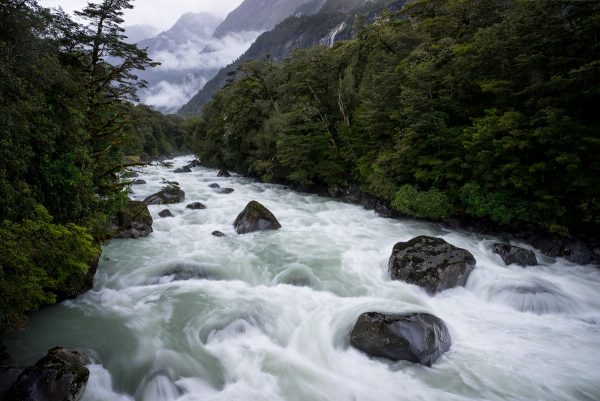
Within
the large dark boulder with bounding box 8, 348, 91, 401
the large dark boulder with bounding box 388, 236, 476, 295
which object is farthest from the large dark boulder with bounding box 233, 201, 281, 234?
the large dark boulder with bounding box 8, 348, 91, 401

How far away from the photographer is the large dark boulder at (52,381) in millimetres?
5793

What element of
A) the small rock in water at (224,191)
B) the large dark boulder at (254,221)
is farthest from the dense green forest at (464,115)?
the large dark boulder at (254,221)

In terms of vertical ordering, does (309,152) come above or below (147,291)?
above

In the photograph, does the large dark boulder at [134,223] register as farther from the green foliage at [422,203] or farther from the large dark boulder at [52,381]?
the green foliage at [422,203]

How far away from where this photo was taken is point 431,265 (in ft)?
36.6

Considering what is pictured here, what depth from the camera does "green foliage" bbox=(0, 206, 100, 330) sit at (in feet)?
19.8

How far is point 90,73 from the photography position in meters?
12.5

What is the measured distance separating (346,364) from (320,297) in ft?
10.5

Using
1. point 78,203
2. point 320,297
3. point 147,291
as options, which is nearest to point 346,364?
point 320,297

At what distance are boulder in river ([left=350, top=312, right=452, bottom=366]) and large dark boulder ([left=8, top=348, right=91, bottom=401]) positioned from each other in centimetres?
589

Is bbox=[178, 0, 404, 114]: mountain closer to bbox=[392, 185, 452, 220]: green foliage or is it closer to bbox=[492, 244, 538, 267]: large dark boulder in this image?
bbox=[392, 185, 452, 220]: green foliage

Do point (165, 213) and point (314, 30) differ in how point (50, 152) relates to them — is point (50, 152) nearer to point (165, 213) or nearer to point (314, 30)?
point (165, 213)

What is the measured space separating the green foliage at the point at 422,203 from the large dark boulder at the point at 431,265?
5764 mm

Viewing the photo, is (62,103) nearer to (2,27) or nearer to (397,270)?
(2,27)
